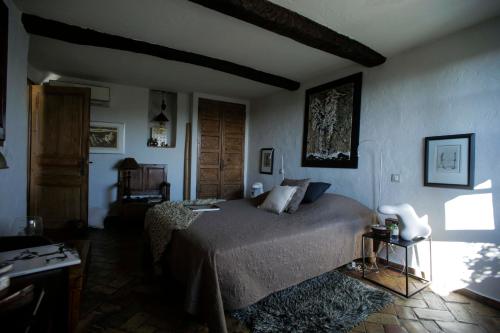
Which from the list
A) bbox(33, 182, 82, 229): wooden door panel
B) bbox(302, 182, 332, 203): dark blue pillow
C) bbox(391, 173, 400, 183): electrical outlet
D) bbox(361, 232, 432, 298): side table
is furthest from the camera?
bbox(33, 182, 82, 229): wooden door panel

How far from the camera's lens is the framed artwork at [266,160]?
458 cm

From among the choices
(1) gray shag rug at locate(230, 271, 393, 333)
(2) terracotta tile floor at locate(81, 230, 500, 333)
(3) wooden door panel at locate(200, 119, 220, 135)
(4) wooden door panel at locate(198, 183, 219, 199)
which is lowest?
(2) terracotta tile floor at locate(81, 230, 500, 333)

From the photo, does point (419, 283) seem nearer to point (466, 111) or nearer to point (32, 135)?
point (466, 111)

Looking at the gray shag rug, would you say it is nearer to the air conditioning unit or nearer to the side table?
the side table

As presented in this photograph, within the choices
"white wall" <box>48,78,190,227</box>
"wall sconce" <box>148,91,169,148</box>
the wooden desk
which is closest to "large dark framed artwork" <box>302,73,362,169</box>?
"white wall" <box>48,78,190,227</box>

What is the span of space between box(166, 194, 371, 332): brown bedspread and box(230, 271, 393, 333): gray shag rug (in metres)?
0.15

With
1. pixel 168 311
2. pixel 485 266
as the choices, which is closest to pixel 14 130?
pixel 168 311

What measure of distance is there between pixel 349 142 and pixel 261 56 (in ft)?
5.17

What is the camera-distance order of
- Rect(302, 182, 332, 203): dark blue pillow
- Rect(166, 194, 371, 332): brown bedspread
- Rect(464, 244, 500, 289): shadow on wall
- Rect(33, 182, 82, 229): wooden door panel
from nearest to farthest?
Rect(166, 194, 371, 332): brown bedspread → Rect(464, 244, 500, 289): shadow on wall → Rect(302, 182, 332, 203): dark blue pillow → Rect(33, 182, 82, 229): wooden door panel

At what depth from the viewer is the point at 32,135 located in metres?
3.20

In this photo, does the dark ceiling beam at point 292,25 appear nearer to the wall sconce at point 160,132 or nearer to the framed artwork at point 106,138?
the wall sconce at point 160,132

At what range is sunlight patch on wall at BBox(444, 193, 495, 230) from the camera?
2.08 metres

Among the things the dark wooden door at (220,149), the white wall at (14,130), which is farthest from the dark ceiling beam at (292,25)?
the dark wooden door at (220,149)

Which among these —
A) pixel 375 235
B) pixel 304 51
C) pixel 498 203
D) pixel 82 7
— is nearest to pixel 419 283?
pixel 375 235
